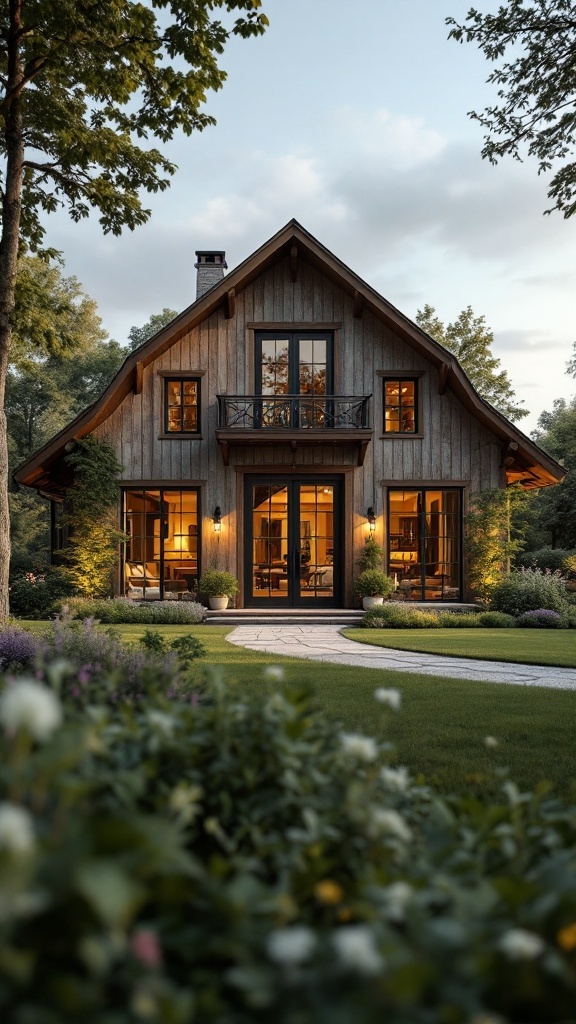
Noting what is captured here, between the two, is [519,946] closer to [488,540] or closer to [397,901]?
[397,901]

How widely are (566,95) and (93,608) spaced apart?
438 inches

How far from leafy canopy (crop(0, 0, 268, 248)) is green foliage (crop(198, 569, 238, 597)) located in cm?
755

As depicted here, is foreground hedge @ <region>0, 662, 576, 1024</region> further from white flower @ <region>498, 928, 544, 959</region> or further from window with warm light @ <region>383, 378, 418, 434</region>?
window with warm light @ <region>383, 378, 418, 434</region>

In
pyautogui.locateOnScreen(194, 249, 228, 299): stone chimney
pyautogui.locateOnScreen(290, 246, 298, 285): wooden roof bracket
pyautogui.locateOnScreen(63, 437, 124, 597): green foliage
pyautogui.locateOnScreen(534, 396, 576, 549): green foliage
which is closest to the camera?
pyautogui.locateOnScreen(63, 437, 124, 597): green foliage

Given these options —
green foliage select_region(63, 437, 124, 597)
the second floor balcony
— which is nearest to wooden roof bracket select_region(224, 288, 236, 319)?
the second floor balcony

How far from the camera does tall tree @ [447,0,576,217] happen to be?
7.02m

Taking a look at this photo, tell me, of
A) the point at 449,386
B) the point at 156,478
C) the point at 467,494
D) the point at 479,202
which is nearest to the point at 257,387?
the point at 156,478

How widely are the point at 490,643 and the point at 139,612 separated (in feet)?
22.6

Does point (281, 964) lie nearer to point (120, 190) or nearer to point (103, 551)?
point (120, 190)

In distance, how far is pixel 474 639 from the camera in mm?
11000

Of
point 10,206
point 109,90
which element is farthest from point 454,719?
point 109,90

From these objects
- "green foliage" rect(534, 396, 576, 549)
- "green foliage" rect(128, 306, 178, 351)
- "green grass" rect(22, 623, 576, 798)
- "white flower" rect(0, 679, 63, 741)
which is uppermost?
"green foliage" rect(128, 306, 178, 351)

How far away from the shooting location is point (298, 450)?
1545 cm

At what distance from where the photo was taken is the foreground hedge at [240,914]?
0.81 meters
